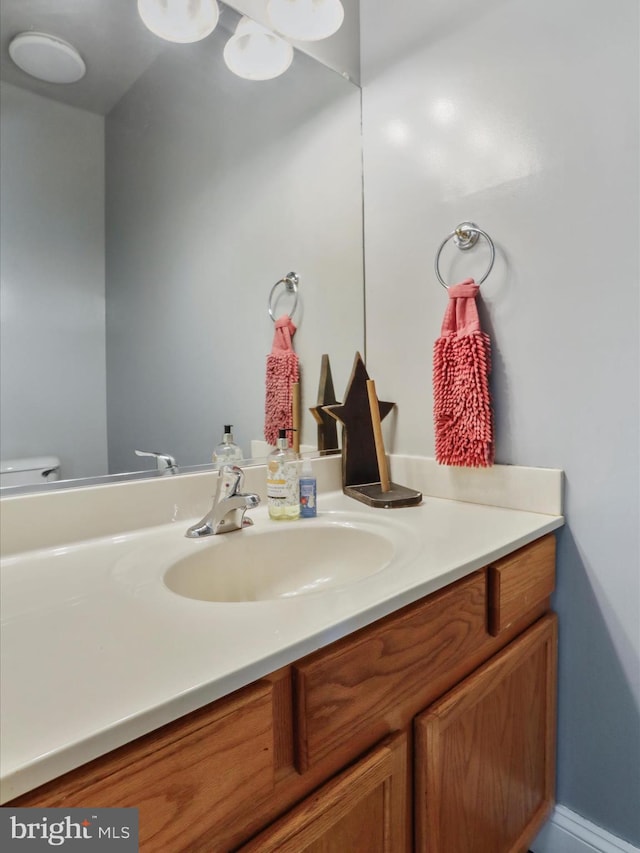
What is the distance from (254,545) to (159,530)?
0.19 metres

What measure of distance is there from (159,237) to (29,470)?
1.81 feet

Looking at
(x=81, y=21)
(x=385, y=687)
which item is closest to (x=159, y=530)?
(x=385, y=687)

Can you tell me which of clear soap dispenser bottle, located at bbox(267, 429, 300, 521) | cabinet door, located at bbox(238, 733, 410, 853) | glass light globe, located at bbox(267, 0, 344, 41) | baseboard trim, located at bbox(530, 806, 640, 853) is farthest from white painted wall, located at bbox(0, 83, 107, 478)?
baseboard trim, located at bbox(530, 806, 640, 853)

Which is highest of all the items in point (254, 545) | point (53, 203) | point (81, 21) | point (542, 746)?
point (81, 21)

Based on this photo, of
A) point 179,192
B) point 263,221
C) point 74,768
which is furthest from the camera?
point 263,221

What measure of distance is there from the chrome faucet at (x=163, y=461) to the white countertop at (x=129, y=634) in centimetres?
18

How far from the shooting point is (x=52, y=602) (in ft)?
2.07

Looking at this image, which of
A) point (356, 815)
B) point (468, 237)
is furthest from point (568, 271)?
point (356, 815)

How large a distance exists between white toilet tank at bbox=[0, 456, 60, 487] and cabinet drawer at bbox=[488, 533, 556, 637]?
802mm

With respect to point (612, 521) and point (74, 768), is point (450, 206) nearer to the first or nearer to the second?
point (612, 521)

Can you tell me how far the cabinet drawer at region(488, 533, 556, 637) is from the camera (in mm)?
850

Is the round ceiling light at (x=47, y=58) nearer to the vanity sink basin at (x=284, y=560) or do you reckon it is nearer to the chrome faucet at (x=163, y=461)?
the chrome faucet at (x=163, y=461)

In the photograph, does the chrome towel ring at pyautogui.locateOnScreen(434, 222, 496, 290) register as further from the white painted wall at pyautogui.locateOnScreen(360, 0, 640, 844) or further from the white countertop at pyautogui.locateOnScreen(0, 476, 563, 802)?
the white countertop at pyautogui.locateOnScreen(0, 476, 563, 802)

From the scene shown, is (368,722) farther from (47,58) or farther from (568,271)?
(47,58)
